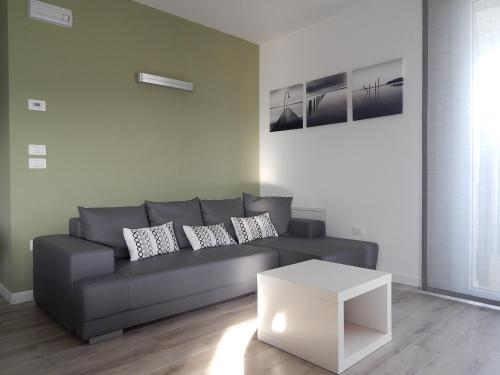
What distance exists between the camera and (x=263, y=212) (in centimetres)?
418

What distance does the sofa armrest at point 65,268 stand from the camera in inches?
94.3

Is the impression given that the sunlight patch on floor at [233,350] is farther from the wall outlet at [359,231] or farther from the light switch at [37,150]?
the light switch at [37,150]

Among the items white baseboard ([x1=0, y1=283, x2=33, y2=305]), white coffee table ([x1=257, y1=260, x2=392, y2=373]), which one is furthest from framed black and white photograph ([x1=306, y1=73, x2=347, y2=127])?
white baseboard ([x1=0, y1=283, x2=33, y2=305])

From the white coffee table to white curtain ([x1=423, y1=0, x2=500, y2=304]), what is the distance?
1233 mm

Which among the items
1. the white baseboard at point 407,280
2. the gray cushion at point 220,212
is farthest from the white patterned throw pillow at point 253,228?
the white baseboard at point 407,280

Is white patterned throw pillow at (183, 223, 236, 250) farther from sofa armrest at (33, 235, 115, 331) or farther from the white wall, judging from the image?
the white wall

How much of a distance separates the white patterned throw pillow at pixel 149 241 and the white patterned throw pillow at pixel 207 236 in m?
0.17

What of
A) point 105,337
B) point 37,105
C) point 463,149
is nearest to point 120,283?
point 105,337

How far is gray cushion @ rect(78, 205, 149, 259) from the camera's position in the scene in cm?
298

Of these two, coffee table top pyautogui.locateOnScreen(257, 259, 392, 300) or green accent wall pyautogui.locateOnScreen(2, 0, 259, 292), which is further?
green accent wall pyautogui.locateOnScreen(2, 0, 259, 292)

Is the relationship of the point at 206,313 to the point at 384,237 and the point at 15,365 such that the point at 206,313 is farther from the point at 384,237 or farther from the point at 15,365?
the point at 384,237

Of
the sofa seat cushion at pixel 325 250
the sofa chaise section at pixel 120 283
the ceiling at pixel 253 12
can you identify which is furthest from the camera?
the ceiling at pixel 253 12

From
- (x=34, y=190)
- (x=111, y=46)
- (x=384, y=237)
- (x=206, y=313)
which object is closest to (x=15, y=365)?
(x=206, y=313)

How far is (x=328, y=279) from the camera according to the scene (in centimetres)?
231
